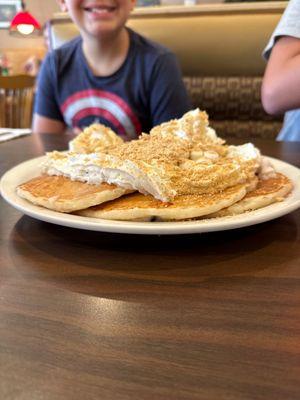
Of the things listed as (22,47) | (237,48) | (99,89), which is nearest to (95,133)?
(99,89)

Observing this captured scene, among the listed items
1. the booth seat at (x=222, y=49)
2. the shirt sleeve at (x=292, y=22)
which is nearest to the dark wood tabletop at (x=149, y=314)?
the shirt sleeve at (x=292, y=22)

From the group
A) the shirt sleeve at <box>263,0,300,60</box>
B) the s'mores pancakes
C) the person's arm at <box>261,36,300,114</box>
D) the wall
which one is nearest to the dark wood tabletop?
the s'mores pancakes

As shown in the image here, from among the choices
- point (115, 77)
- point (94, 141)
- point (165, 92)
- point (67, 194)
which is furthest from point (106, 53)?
point (67, 194)

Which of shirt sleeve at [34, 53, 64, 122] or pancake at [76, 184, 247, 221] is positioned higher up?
pancake at [76, 184, 247, 221]

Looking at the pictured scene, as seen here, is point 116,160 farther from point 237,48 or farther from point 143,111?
point 237,48

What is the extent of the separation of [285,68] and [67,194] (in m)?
0.88

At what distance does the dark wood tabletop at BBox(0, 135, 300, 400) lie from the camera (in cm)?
28

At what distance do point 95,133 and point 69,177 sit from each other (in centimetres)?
21

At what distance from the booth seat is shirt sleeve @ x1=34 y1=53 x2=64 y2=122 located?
637mm

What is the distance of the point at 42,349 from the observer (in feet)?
1.03

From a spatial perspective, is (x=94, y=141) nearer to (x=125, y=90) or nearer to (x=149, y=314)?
(x=149, y=314)

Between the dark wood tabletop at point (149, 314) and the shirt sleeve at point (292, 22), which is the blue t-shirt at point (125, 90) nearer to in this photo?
the shirt sleeve at point (292, 22)

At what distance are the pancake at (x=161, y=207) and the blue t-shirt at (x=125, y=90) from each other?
1107mm

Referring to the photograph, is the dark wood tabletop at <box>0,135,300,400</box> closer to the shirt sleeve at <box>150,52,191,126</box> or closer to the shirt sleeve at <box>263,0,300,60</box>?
the shirt sleeve at <box>263,0,300,60</box>
